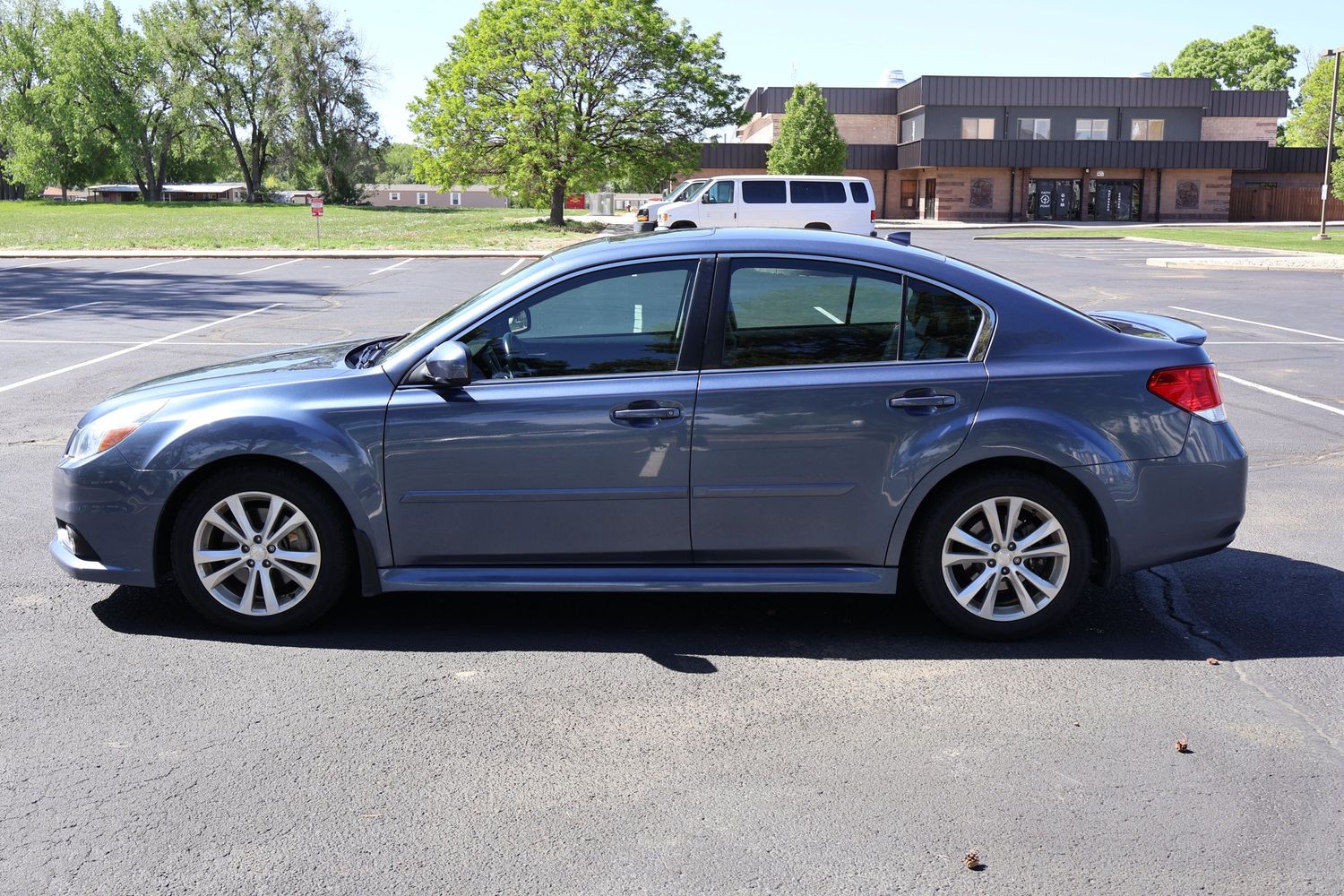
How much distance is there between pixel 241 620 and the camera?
495 centimetres

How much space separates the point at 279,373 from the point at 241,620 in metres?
1.01

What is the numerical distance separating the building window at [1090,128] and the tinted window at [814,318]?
68.6 m

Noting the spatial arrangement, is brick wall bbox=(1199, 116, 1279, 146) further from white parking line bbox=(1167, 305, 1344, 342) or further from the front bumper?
the front bumper

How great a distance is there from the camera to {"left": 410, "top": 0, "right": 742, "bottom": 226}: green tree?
45.1m

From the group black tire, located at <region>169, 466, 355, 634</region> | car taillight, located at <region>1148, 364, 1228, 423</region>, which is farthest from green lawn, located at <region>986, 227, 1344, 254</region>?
black tire, located at <region>169, 466, 355, 634</region>

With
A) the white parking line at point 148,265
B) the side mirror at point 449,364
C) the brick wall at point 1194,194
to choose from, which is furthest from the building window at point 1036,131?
the side mirror at point 449,364

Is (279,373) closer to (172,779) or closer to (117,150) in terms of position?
(172,779)

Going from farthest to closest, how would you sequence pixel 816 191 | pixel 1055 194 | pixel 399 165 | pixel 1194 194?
1. pixel 399 165
2. pixel 1194 194
3. pixel 1055 194
4. pixel 816 191

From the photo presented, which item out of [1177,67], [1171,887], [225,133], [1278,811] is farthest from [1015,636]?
[1177,67]

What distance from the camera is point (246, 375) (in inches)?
204

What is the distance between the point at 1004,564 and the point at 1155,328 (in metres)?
1.45

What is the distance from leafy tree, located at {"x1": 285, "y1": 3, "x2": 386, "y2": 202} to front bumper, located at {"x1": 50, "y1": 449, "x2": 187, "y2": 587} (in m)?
77.0

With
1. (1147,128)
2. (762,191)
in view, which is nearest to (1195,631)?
(762,191)

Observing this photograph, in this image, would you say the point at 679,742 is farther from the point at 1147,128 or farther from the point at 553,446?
the point at 1147,128
